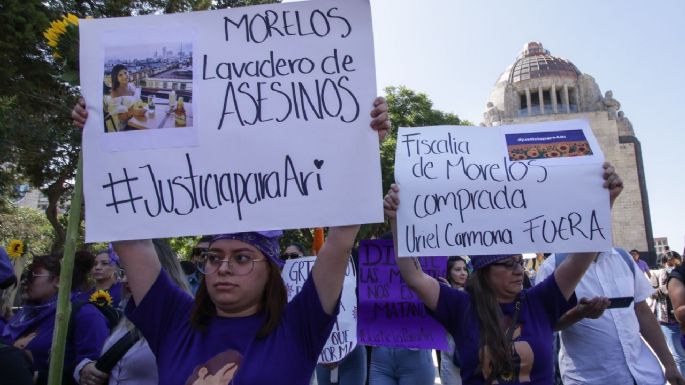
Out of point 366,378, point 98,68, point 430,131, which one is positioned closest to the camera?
point 98,68

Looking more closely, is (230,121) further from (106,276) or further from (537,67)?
(537,67)

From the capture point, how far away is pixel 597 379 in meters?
3.41

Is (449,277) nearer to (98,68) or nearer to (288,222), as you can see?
(288,222)

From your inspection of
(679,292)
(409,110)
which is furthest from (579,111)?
(679,292)

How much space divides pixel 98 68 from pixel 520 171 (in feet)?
6.72

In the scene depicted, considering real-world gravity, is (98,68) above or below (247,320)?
above

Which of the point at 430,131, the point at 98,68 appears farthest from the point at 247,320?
the point at 430,131

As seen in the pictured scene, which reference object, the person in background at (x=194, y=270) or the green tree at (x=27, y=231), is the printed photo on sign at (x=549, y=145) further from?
the green tree at (x=27, y=231)

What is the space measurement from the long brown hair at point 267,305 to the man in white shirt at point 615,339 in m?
1.95

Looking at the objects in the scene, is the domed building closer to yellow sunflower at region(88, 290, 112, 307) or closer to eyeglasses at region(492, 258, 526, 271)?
eyeglasses at region(492, 258, 526, 271)

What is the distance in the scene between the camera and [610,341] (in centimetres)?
345

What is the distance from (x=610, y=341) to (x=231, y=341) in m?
2.50

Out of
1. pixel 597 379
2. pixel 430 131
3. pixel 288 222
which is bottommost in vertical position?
pixel 597 379

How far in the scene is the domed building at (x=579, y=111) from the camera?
44906 mm
